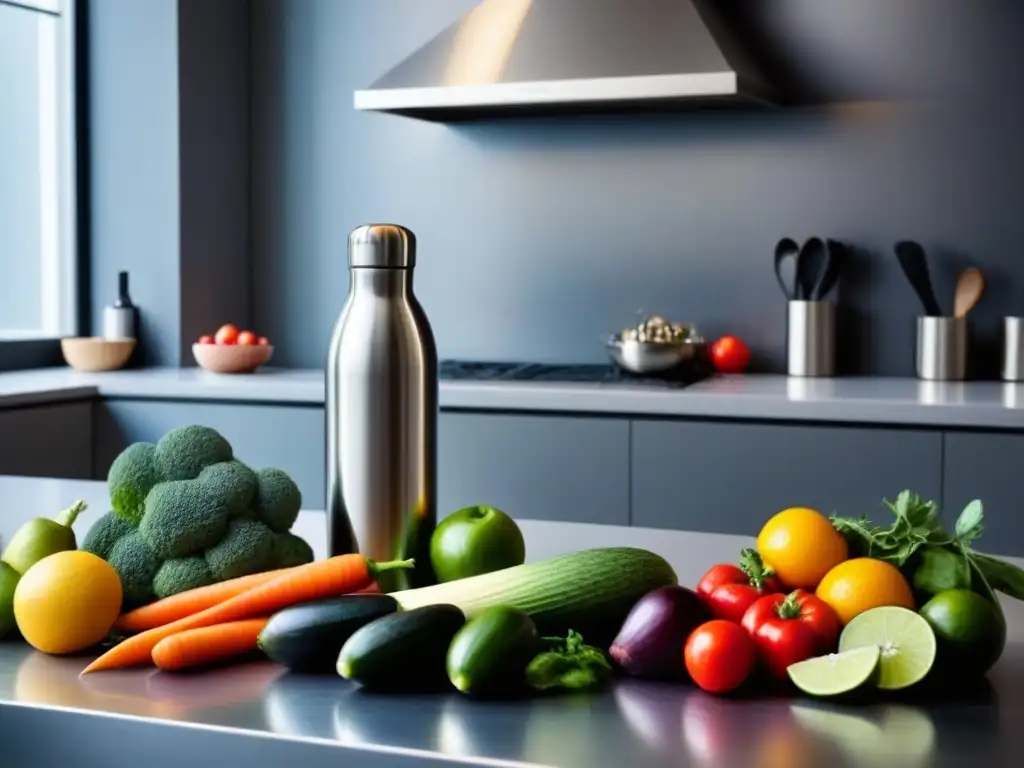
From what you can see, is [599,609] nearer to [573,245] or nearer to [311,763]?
[311,763]

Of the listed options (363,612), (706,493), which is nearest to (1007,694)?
(363,612)

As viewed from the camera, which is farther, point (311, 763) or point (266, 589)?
point (266, 589)

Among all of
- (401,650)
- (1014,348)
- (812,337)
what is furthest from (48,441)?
(401,650)

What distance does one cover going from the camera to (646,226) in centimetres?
337

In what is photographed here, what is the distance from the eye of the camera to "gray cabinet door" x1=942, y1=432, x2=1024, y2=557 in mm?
2453

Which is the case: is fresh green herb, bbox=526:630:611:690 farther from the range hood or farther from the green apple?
the range hood

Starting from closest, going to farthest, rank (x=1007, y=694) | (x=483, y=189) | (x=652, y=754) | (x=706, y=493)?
(x=652, y=754) < (x=1007, y=694) < (x=706, y=493) < (x=483, y=189)

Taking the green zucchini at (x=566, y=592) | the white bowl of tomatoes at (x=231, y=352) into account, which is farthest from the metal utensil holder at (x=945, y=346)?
the green zucchini at (x=566, y=592)

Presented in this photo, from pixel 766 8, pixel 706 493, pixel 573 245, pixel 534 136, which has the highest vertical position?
pixel 766 8

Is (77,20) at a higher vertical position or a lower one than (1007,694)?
higher

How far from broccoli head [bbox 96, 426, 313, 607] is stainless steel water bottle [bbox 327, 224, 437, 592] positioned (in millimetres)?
50

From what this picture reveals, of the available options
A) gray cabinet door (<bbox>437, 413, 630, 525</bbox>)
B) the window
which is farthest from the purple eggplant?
the window

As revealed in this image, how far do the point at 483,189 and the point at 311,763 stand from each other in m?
2.86

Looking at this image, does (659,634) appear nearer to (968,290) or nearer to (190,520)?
(190,520)
